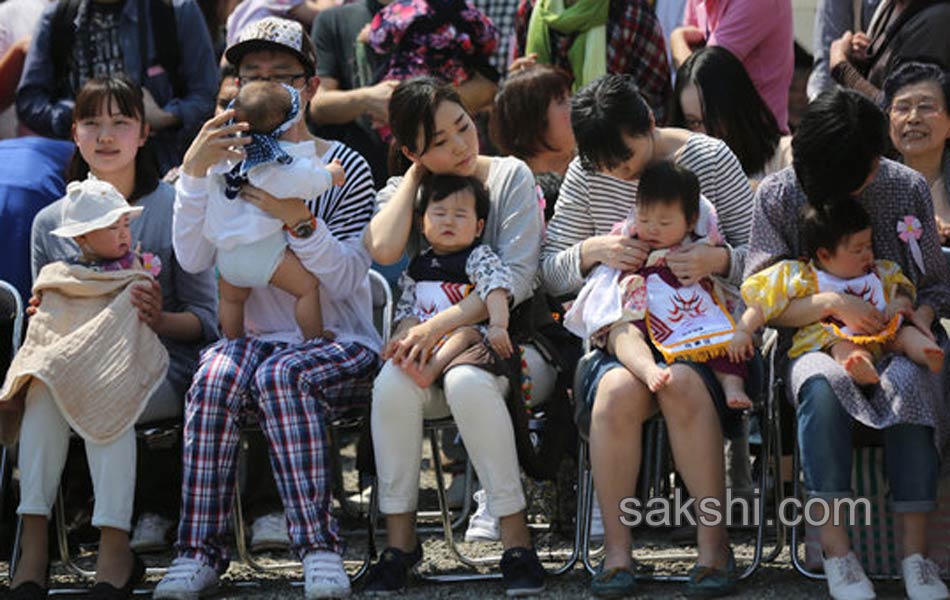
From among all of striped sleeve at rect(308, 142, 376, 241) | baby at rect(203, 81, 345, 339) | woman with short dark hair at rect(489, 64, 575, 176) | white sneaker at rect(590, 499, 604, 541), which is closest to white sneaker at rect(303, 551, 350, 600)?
baby at rect(203, 81, 345, 339)

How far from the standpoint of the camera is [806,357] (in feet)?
16.5

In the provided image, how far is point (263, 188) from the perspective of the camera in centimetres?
529

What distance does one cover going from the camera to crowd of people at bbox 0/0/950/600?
5.02 metres

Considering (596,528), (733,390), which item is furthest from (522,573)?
(733,390)

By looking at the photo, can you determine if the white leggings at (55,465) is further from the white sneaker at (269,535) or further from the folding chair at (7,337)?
the white sneaker at (269,535)

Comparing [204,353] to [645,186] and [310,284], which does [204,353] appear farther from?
[645,186]

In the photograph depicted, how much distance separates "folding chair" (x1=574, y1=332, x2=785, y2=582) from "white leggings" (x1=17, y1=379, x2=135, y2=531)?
4.62 ft

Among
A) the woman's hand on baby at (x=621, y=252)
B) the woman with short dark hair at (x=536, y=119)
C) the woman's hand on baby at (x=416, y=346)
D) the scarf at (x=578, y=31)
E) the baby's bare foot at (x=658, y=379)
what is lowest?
the baby's bare foot at (x=658, y=379)

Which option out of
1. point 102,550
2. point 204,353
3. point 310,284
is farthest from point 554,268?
point 102,550

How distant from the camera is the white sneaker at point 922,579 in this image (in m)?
4.78

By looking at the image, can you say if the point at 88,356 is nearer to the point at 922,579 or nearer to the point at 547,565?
the point at 547,565

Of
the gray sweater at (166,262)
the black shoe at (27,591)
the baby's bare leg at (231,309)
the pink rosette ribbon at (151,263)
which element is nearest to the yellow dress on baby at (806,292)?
the baby's bare leg at (231,309)

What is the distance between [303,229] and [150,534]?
1307mm

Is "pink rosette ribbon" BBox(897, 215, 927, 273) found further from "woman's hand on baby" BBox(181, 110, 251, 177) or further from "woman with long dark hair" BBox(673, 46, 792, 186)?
"woman's hand on baby" BBox(181, 110, 251, 177)
